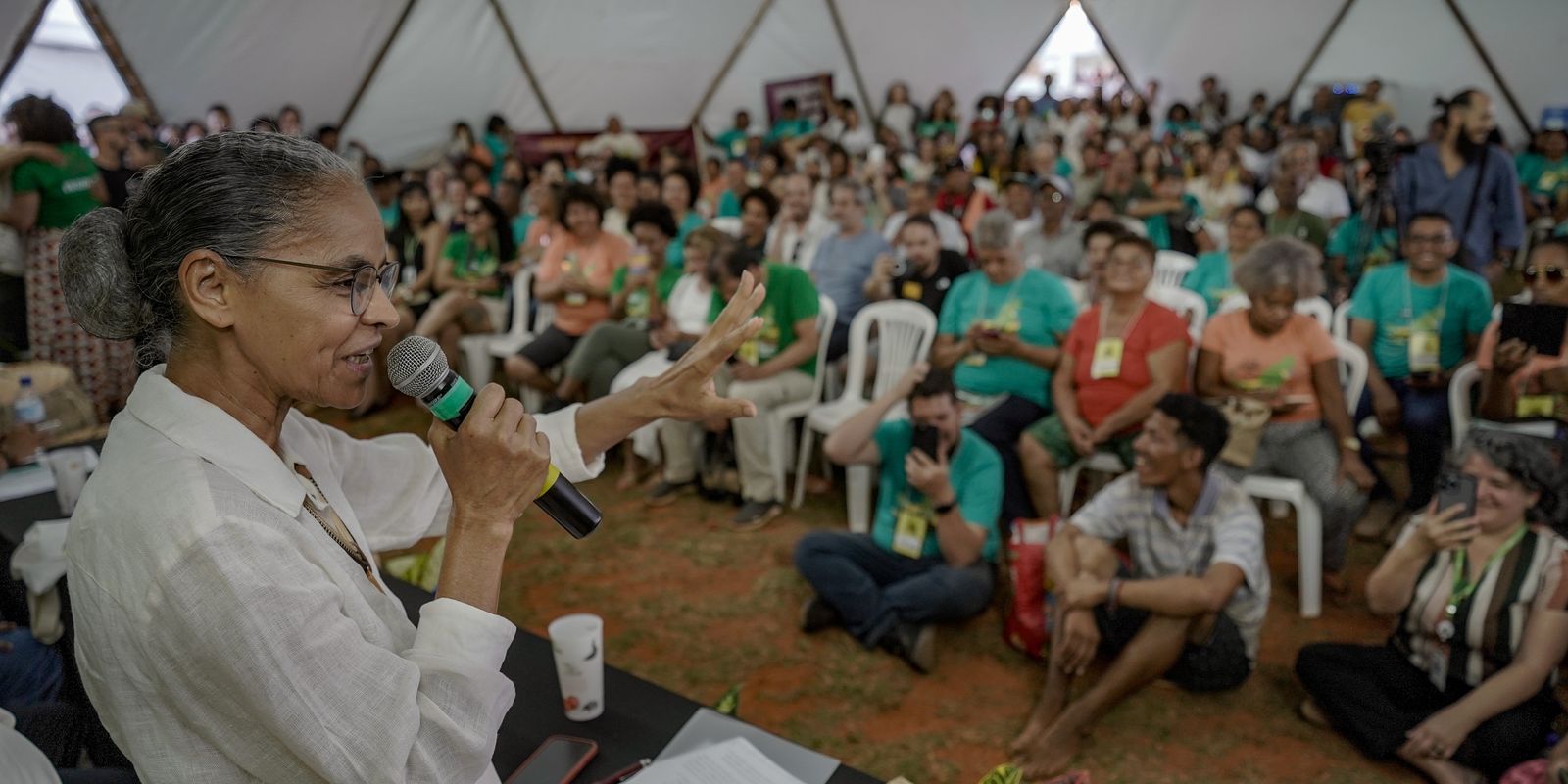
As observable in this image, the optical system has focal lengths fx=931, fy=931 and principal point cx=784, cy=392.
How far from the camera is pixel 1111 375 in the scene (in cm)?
353

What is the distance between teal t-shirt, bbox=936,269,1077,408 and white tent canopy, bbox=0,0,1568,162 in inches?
329

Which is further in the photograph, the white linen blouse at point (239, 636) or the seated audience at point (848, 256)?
the seated audience at point (848, 256)

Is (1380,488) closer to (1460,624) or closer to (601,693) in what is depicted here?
(1460,624)

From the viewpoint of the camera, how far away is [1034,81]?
12523 millimetres

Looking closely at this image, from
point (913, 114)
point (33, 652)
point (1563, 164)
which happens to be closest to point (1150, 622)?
point (33, 652)

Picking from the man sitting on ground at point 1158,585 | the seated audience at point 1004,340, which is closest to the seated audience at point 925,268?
the seated audience at point 1004,340

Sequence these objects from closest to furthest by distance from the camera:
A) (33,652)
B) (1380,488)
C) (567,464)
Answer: (567,464) → (33,652) → (1380,488)

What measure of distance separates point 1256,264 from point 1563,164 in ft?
20.1

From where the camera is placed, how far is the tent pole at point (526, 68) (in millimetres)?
11031

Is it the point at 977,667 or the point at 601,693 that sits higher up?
the point at 601,693

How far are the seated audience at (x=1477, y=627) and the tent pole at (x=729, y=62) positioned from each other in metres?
10.6

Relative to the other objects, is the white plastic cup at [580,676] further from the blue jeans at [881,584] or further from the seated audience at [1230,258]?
the seated audience at [1230,258]

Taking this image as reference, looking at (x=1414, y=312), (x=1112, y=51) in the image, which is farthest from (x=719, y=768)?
(x=1112, y=51)

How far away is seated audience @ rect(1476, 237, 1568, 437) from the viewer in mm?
3074
